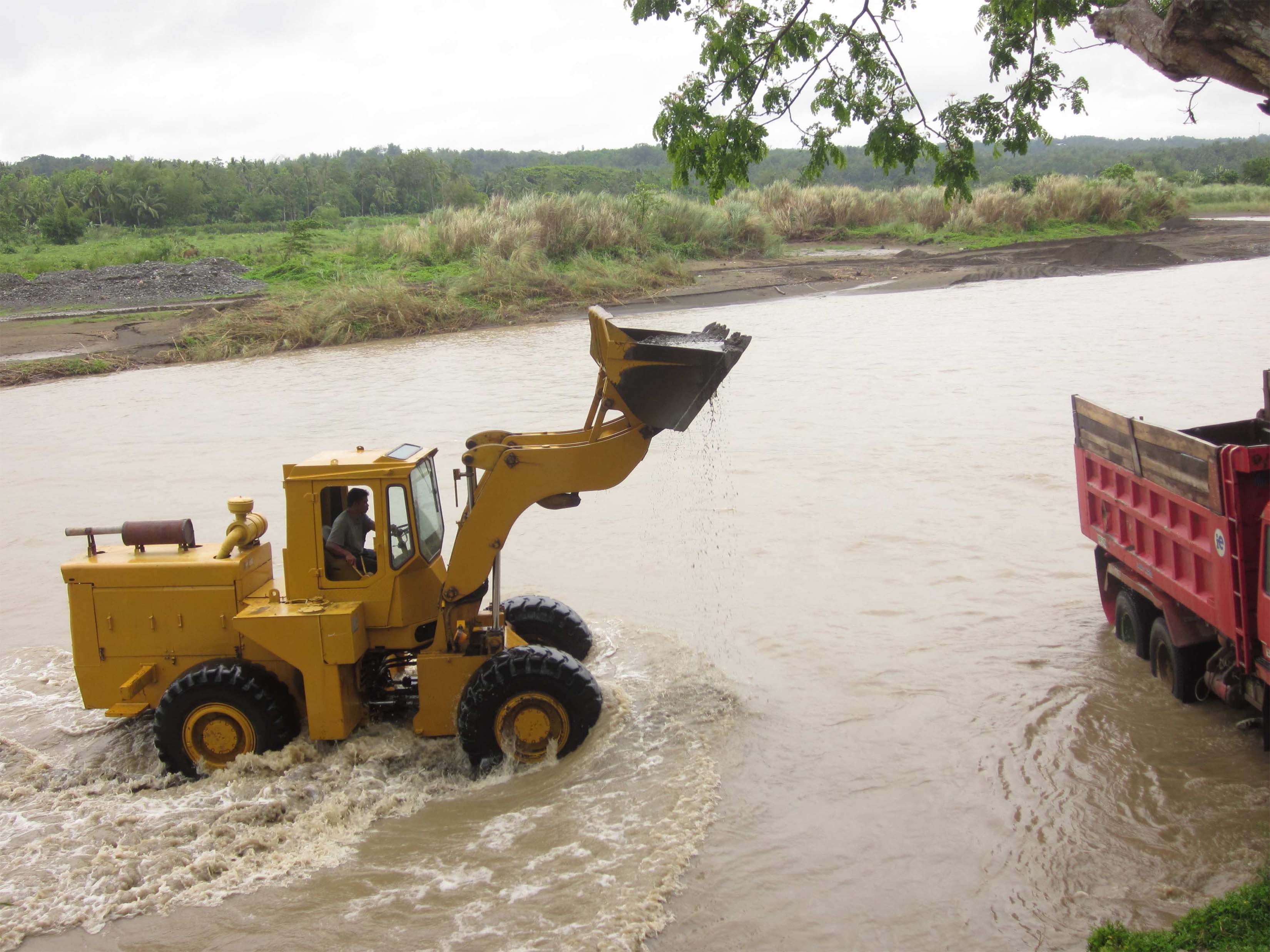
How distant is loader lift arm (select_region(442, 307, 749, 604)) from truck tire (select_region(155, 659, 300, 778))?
1211 millimetres

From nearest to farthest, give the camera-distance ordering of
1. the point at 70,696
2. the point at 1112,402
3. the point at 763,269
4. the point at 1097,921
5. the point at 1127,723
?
the point at 1097,921 < the point at 1127,723 < the point at 70,696 < the point at 1112,402 < the point at 763,269

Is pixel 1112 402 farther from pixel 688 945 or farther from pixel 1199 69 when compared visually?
pixel 688 945

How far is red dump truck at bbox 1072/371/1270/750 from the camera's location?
5.71 meters

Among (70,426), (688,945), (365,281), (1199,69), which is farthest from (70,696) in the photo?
(365,281)

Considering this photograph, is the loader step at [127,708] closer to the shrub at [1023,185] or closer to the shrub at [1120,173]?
the shrub at [1023,185]

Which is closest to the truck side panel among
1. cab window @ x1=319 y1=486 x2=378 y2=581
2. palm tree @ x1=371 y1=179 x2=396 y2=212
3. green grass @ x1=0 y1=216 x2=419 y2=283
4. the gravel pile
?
cab window @ x1=319 y1=486 x2=378 y2=581

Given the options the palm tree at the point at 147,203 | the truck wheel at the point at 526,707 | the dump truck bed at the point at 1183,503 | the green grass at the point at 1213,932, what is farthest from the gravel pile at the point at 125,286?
the green grass at the point at 1213,932

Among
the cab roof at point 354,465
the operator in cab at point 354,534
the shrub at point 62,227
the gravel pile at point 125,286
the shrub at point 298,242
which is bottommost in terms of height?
the operator in cab at point 354,534

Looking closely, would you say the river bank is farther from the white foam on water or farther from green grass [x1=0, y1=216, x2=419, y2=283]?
the white foam on water

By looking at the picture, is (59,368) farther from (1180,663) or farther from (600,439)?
(1180,663)

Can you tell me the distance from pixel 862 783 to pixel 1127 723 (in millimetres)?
1819

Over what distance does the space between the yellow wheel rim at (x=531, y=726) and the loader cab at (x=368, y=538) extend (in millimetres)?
822

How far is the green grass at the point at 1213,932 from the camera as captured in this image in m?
4.35

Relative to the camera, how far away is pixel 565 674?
20.8ft
